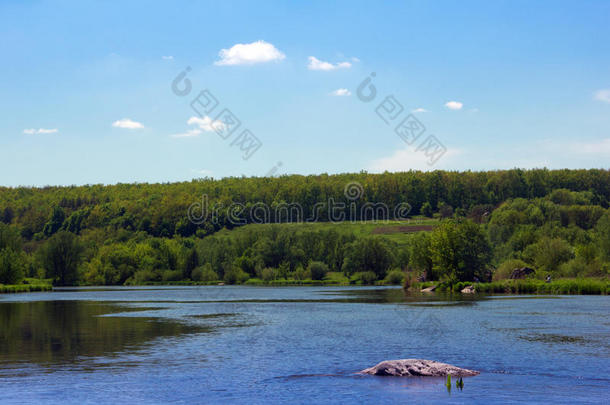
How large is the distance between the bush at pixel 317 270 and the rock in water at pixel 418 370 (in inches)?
6249

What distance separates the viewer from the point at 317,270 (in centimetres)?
18612

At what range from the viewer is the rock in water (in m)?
27.2

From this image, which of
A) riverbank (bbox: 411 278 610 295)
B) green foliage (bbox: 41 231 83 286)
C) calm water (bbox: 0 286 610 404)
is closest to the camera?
calm water (bbox: 0 286 610 404)

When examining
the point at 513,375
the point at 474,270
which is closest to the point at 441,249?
the point at 474,270

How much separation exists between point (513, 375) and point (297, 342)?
16.0 metres

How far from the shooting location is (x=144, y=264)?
644ft

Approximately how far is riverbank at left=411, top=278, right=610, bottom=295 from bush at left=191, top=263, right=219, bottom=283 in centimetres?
9354

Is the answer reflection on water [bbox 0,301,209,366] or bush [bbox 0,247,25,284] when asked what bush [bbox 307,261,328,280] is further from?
reflection on water [bbox 0,301,209,366]

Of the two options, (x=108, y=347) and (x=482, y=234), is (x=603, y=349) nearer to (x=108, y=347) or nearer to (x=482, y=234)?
(x=108, y=347)

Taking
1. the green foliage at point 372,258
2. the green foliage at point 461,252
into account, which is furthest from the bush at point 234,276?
the green foliage at point 461,252

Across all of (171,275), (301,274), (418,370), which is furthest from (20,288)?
(418,370)

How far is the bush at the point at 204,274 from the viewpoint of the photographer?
19043 centimetres

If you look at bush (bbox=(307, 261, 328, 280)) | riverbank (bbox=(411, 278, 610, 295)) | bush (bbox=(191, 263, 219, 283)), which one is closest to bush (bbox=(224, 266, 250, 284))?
bush (bbox=(191, 263, 219, 283))

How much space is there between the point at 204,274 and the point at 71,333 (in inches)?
5703
